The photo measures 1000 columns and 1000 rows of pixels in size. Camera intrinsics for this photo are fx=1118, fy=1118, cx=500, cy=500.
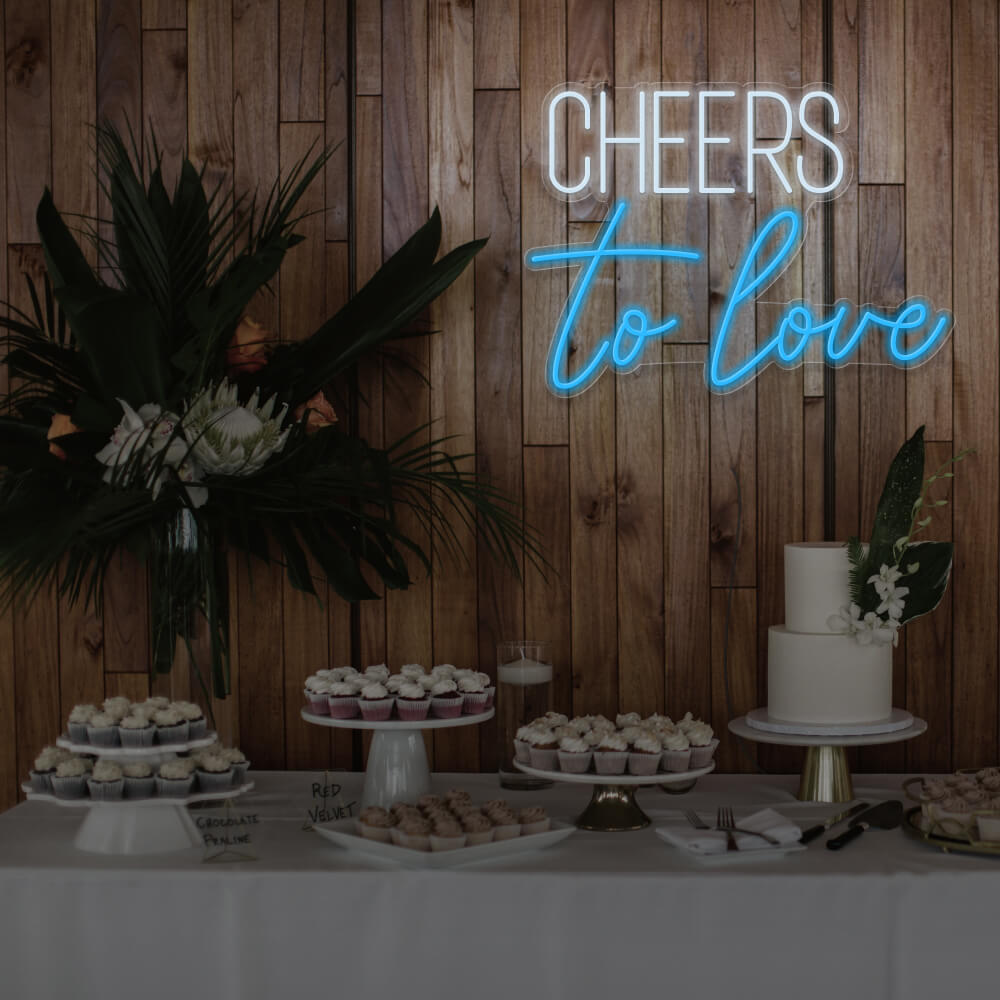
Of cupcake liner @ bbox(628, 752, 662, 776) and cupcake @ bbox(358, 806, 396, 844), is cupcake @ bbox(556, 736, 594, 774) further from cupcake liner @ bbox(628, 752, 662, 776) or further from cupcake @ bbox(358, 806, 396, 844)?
cupcake @ bbox(358, 806, 396, 844)

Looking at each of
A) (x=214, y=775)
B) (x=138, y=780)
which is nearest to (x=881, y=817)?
(x=214, y=775)

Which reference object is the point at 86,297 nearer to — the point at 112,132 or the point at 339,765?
the point at 112,132

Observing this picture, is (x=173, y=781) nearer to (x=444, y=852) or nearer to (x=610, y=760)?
(x=444, y=852)

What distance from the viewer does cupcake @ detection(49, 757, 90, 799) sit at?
186 centimetres

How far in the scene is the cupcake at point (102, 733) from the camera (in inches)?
74.0

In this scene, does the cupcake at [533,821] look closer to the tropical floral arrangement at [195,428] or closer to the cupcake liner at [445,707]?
the cupcake liner at [445,707]

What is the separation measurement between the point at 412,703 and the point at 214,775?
0.39m

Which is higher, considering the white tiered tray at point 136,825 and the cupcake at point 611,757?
the cupcake at point 611,757

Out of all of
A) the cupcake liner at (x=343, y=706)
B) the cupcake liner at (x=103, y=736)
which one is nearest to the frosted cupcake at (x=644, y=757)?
the cupcake liner at (x=343, y=706)

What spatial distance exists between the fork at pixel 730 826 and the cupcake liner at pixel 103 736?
1040 mm

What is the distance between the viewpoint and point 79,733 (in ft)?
6.26

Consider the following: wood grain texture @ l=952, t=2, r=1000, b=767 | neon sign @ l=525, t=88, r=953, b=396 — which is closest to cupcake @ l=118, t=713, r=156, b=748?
neon sign @ l=525, t=88, r=953, b=396

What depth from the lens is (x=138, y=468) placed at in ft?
6.59

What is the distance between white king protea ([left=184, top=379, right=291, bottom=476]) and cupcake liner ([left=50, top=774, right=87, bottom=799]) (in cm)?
61
